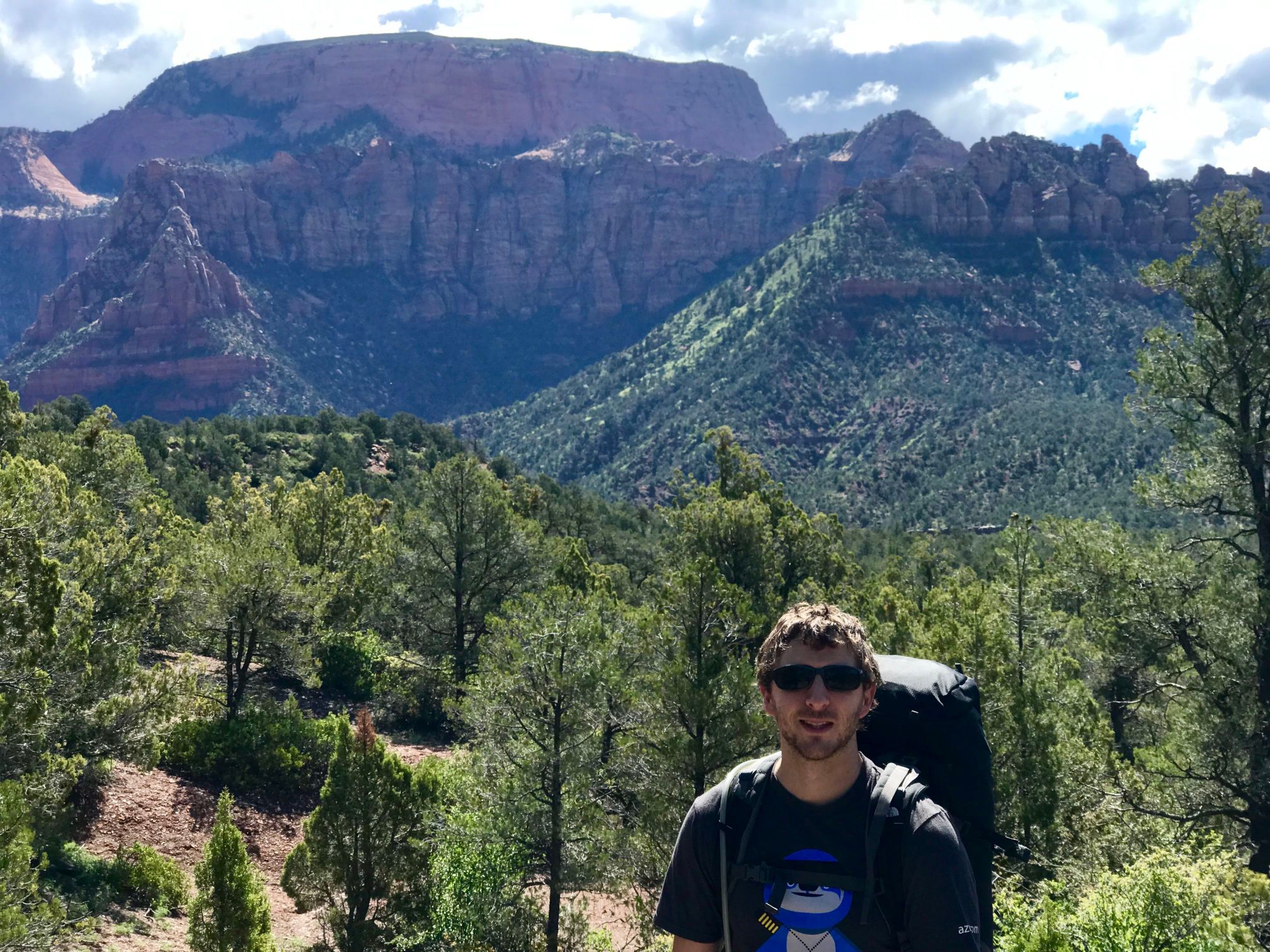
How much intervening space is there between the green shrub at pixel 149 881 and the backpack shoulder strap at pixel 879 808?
17349 millimetres

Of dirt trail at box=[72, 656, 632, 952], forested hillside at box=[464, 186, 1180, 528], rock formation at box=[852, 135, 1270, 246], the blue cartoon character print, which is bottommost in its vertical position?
dirt trail at box=[72, 656, 632, 952]

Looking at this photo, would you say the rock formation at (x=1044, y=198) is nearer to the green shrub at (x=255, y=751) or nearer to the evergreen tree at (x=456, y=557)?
the evergreen tree at (x=456, y=557)

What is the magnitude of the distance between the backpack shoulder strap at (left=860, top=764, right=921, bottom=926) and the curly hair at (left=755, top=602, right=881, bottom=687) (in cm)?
40

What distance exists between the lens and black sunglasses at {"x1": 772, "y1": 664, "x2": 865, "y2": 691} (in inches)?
148

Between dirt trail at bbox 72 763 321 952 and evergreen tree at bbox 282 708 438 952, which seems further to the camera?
dirt trail at bbox 72 763 321 952

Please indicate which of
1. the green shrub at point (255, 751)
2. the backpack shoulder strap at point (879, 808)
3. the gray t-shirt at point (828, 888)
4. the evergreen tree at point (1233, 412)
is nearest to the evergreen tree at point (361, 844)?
the green shrub at point (255, 751)

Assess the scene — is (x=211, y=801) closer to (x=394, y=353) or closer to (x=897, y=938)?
(x=897, y=938)

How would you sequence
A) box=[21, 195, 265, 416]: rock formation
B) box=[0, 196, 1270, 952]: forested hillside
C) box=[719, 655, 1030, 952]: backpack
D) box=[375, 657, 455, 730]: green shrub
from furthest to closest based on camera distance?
box=[21, 195, 265, 416]: rock formation → box=[375, 657, 455, 730]: green shrub → box=[0, 196, 1270, 952]: forested hillside → box=[719, 655, 1030, 952]: backpack

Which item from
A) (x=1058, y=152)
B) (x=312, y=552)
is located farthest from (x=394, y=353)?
(x=312, y=552)

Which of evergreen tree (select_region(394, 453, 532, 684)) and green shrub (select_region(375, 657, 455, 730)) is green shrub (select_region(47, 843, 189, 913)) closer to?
green shrub (select_region(375, 657, 455, 730))

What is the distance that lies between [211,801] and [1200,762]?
19.6 metres

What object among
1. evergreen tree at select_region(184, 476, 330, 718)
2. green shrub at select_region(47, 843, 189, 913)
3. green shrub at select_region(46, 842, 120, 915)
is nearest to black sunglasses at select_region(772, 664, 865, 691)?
green shrub at select_region(46, 842, 120, 915)

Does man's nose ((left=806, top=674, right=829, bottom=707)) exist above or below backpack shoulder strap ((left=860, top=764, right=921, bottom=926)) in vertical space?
above

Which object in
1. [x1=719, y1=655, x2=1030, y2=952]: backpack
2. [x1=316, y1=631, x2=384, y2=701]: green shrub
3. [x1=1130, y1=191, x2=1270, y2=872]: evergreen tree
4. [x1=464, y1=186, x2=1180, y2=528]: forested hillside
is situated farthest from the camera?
[x1=464, y1=186, x2=1180, y2=528]: forested hillside
